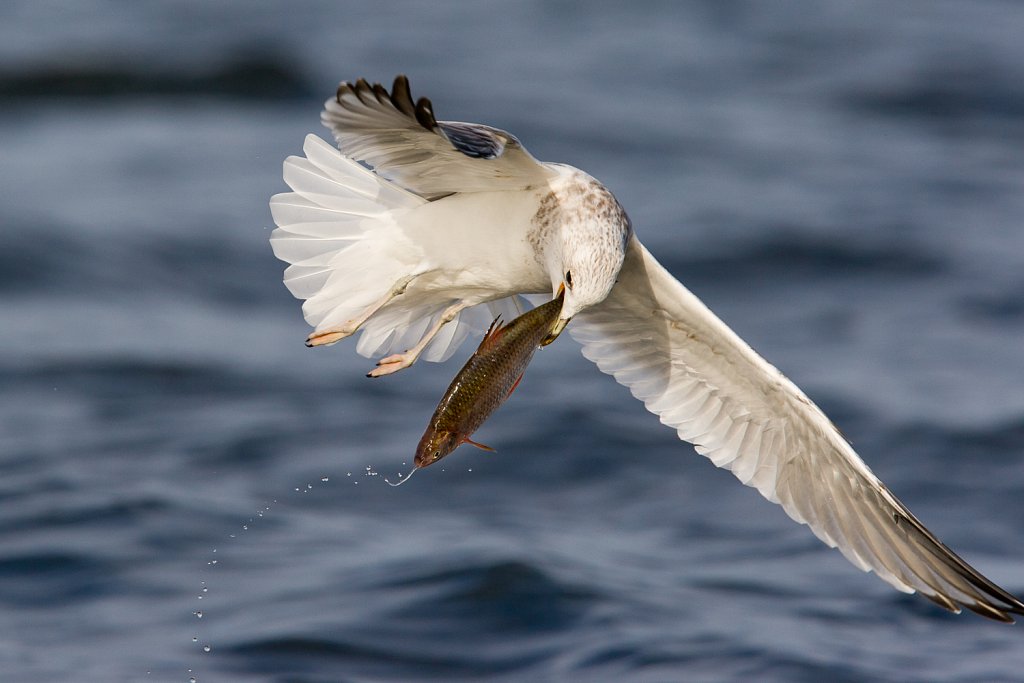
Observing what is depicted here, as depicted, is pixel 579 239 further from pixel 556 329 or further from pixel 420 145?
pixel 420 145

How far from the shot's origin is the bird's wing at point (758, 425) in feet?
18.9

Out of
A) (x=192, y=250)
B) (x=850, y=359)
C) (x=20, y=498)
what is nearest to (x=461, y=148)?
(x=20, y=498)

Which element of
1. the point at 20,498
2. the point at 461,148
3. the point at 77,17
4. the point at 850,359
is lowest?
the point at 20,498

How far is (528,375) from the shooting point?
11.0 metres

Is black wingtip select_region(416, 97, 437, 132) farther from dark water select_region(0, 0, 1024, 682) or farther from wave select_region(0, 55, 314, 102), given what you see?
wave select_region(0, 55, 314, 102)

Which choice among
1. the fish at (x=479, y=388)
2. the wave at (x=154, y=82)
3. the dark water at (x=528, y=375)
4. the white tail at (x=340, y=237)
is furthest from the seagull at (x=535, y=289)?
the wave at (x=154, y=82)

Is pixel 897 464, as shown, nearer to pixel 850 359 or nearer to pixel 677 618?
pixel 850 359

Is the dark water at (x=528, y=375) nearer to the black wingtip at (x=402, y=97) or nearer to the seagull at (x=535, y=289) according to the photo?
the seagull at (x=535, y=289)

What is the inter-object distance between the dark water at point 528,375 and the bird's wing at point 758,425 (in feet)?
4.23

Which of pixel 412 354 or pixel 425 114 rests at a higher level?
pixel 425 114

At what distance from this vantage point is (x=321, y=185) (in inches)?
216

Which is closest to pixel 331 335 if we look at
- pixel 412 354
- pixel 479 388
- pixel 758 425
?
pixel 412 354

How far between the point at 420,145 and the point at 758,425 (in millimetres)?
1991

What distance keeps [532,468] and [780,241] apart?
4.64 m
